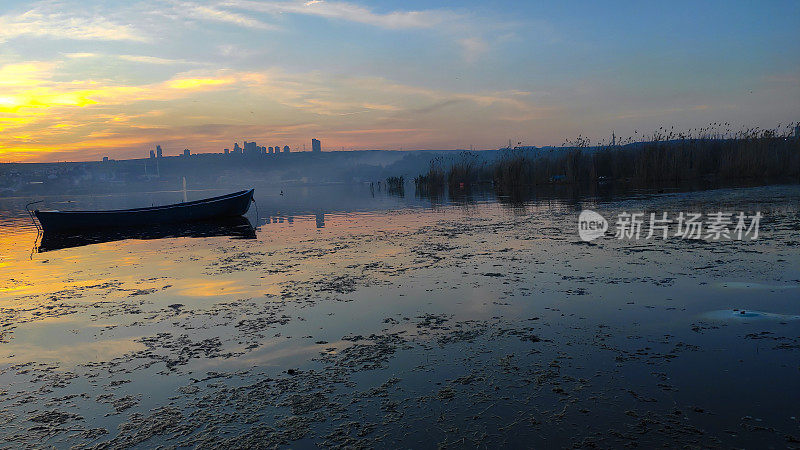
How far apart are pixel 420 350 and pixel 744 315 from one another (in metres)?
4.28

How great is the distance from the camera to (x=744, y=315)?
6.46m

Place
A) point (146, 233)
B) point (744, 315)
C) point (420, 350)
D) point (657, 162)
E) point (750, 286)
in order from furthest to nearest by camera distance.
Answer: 1. point (657, 162)
2. point (146, 233)
3. point (750, 286)
4. point (744, 315)
5. point (420, 350)

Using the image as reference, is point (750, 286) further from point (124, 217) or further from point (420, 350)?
point (124, 217)

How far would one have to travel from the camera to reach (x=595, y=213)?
19.2m

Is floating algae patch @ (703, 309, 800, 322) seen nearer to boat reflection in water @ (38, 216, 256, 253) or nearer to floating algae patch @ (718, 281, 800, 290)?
floating algae patch @ (718, 281, 800, 290)

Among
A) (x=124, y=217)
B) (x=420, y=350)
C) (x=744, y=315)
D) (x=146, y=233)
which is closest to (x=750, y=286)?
(x=744, y=315)

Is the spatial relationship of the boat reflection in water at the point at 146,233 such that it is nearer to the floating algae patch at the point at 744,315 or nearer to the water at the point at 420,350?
the water at the point at 420,350

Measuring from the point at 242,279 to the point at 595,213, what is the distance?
1410 centimetres

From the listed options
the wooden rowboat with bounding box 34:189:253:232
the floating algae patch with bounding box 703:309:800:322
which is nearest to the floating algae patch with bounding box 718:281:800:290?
the floating algae patch with bounding box 703:309:800:322

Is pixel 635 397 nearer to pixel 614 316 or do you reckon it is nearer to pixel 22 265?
pixel 614 316

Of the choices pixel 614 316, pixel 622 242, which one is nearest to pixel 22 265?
pixel 614 316

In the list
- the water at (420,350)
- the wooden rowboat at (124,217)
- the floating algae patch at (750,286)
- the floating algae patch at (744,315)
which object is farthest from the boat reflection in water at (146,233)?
the floating algae patch at (744,315)

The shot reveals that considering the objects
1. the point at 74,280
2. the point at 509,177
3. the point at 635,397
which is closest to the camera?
the point at 635,397

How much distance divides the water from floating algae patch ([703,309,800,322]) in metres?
0.04
